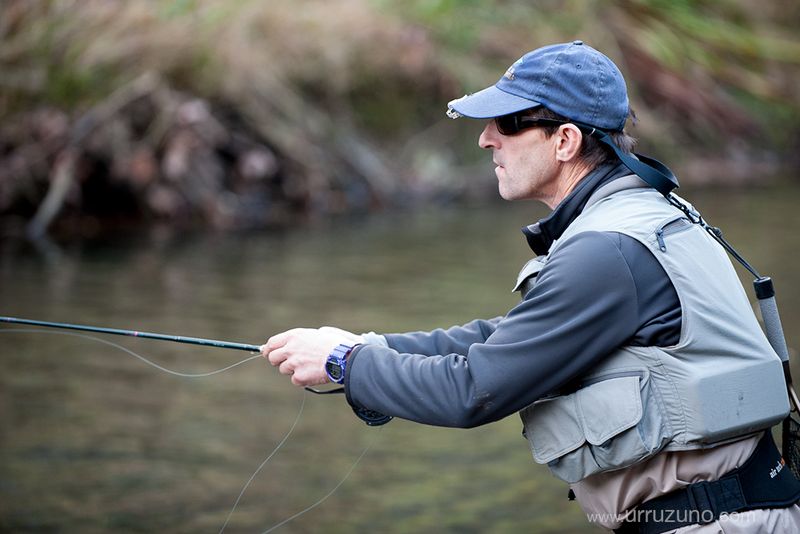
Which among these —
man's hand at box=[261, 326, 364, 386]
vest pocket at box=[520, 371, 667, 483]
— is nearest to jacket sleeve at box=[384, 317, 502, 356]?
man's hand at box=[261, 326, 364, 386]

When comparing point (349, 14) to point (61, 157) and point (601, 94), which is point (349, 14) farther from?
point (601, 94)

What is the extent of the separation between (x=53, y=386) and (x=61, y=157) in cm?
435

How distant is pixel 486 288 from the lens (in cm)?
772

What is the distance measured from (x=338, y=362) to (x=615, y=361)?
527 mm

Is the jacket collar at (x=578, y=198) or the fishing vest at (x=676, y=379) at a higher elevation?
the jacket collar at (x=578, y=198)

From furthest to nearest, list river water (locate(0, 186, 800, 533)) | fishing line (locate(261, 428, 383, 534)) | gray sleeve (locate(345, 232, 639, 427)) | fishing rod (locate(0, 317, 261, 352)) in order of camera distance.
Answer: river water (locate(0, 186, 800, 533))
fishing line (locate(261, 428, 383, 534))
fishing rod (locate(0, 317, 261, 352))
gray sleeve (locate(345, 232, 639, 427))

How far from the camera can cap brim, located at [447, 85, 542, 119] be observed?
7.04 ft

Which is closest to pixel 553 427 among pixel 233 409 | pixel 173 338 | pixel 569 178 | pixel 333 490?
pixel 569 178

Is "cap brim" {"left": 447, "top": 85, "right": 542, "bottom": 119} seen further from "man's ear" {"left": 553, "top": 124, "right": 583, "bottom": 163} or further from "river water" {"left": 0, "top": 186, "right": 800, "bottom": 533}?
"river water" {"left": 0, "top": 186, "right": 800, "bottom": 533}

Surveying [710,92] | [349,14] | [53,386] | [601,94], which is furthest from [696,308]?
[710,92]

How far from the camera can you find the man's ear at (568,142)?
7.02 feet

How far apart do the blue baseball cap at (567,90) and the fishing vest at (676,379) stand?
206mm

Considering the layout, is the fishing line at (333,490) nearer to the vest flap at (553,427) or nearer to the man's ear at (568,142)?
the vest flap at (553,427)

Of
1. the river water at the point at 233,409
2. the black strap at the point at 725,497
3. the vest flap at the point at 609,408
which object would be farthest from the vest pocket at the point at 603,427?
the river water at the point at 233,409
